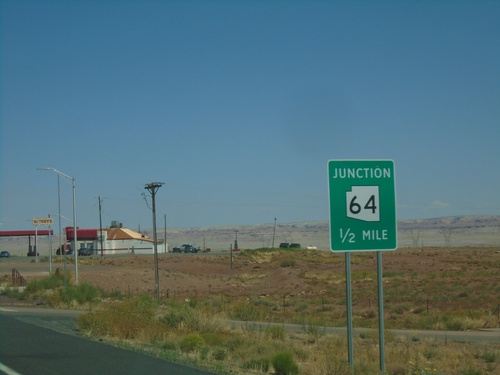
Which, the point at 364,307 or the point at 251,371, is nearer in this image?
the point at 251,371

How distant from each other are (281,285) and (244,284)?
4.41 meters

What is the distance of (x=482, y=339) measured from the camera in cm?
3030

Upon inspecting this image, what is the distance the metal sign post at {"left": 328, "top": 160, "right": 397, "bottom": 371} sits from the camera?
10.7m

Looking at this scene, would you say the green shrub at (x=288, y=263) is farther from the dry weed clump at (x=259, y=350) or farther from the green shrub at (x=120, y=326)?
the green shrub at (x=120, y=326)

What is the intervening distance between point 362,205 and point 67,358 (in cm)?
747

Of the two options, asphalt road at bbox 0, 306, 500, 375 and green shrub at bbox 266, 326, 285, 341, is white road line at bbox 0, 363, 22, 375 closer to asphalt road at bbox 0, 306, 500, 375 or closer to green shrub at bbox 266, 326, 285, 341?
asphalt road at bbox 0, 306, 500, 375

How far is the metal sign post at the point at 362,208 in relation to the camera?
10.7 m

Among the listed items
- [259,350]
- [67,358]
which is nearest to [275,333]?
[259,350]

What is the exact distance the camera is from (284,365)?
14383mm

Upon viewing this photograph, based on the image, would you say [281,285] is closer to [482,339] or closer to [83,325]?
[482,339]

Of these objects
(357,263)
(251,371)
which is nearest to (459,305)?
(251,371)

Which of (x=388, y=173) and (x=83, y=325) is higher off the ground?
(x=388, y=173)

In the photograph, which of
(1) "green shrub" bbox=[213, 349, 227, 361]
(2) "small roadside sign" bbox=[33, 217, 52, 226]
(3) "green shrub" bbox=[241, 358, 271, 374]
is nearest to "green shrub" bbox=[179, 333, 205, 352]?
(1) "green shrub" bbox=[213, 349, 227, 361]

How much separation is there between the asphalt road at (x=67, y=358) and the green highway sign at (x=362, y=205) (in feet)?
13.8
